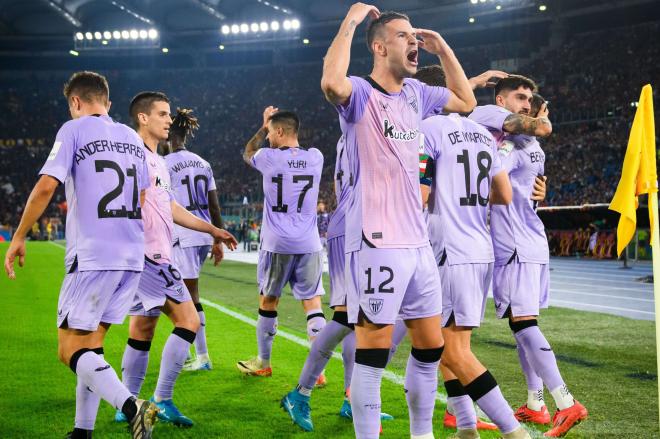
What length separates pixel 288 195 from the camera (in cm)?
680

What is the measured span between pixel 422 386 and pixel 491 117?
189cm

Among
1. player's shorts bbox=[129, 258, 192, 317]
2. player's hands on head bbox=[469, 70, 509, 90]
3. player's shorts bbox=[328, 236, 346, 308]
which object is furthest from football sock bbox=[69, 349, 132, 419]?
player's hands on head bbox=[469, 70, 509, 90]

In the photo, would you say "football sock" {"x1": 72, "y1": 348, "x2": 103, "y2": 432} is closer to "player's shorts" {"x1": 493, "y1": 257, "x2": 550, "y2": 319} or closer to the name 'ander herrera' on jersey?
the name 'ander herrera' on jersey

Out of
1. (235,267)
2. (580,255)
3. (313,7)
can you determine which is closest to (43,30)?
(313,7)

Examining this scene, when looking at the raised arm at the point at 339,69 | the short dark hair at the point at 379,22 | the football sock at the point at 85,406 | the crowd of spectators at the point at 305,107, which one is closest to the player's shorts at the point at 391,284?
the raised arm at the point at 339,69

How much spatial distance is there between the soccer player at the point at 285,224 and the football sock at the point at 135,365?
1644 mm

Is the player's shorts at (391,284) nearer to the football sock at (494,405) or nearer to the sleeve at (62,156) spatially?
the football sock at (494,405)

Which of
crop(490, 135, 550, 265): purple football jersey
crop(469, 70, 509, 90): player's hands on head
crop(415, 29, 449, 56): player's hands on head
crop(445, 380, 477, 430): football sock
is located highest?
crop(415, 29, 449, 56): player's hands on head

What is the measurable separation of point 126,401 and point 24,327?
689 centimetres

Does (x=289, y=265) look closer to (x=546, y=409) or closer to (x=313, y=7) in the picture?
(x=546, y=409)

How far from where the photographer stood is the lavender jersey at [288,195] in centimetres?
672

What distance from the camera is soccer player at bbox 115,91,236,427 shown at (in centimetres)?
512

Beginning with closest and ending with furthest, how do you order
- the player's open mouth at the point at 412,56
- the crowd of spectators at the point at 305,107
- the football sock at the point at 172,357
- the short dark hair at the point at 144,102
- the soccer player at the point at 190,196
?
the player's open mouth at the point at 412,56, the football sock at the point at 172,357, the short dark hair at the point at 144,102, the soccer player at the point at 190,196, the crowd of spectators at the point at 305,107

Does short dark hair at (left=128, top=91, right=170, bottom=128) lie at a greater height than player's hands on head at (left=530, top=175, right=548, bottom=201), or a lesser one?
greater
